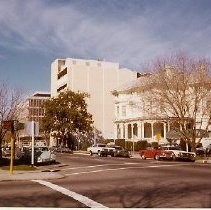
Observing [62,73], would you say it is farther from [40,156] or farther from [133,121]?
[40,156]

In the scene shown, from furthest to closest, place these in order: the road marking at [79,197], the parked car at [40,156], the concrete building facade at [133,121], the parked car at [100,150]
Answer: the concrete building facade at [133,121], the parked car at [100,150], the parked car at [40,156], the road marking at [79,197]

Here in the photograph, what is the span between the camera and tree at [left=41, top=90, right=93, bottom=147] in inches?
3078

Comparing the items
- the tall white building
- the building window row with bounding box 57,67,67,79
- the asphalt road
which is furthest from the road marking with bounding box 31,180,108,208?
the building window row with bounding box 57,67,67,79

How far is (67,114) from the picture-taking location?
256 ft

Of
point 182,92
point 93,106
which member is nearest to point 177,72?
point 182,92

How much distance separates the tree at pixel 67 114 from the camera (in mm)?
78188

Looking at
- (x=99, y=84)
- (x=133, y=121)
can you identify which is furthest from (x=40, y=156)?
(x=99, y=84)

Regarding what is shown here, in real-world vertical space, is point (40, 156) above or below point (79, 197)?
above

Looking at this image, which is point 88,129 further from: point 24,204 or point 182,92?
point 24,204

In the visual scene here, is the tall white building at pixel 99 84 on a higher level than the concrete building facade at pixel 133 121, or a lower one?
higher

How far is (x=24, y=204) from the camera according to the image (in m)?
12.1

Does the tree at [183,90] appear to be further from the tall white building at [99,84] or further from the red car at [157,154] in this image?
the tall white building at [99,84]

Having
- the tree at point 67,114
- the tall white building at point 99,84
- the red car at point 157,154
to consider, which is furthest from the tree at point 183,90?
the tall white building at point 99,84

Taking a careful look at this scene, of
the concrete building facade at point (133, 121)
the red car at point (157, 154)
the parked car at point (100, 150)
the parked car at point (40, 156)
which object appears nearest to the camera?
the parked car at point (40, 156)
